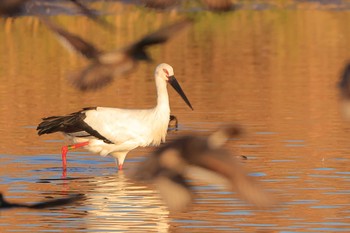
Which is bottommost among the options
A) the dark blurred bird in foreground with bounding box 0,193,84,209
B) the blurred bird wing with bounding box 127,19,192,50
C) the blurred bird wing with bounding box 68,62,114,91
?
the dark blurred bird in foreground with bounding box 0,193,84,209

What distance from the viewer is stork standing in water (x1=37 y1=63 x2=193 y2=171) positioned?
1273cm

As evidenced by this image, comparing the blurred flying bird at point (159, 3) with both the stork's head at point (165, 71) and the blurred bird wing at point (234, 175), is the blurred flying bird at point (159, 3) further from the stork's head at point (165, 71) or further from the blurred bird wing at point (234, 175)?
the stork's head at point (165, 71)

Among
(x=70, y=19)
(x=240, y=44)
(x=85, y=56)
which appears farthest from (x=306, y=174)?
(x=70, y=19)

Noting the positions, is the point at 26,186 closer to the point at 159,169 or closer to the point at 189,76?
the point at 159,169

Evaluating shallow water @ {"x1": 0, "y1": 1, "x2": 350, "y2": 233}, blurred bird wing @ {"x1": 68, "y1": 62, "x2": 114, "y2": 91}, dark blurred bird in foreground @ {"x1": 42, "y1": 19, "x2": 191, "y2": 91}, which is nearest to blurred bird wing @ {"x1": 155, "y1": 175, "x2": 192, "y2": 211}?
shallow water @ {"x1": 0, "y1": 1, "x2": 350, "y2": 233}

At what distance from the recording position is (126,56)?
266 inches

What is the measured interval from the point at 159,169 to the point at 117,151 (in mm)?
7461

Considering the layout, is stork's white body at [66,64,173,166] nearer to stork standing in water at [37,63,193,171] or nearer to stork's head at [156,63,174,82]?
stork standing in water at [37,63,193,171]

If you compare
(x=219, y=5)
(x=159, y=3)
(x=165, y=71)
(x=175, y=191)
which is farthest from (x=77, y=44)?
(x=165, y=71)

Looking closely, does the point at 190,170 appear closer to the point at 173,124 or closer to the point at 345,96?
the point at 345,96

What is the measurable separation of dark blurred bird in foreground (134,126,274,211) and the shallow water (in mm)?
380

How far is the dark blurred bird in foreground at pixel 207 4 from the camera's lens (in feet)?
17.4

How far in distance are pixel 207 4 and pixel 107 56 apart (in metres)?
1.84

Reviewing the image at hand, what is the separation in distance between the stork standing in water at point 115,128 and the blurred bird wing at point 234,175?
714 centimetres
